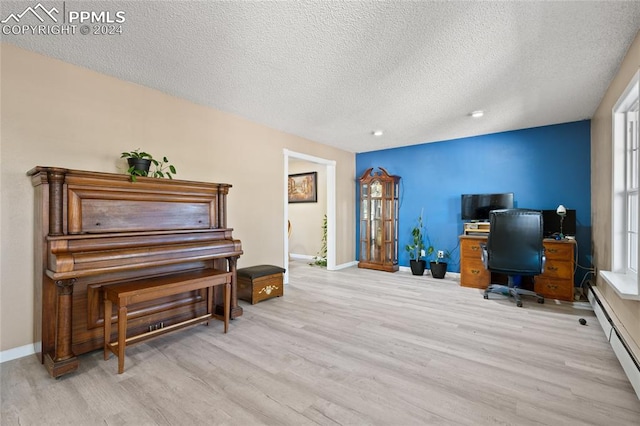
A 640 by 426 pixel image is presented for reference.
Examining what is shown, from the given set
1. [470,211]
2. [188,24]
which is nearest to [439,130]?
[470,211]

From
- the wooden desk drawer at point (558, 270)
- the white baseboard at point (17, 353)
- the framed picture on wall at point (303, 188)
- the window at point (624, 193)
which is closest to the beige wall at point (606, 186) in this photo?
the window at point (624, 193)

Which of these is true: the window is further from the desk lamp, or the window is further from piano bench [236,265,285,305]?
piano bench [236,265,285,305]

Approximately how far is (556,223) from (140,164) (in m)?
5.15

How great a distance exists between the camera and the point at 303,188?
279 inches

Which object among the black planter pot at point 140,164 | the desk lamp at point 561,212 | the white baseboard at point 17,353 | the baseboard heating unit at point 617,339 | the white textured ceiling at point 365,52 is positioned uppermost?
the white textured ceiling at point 365,52

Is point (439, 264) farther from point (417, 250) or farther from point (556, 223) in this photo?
point (556, 223)

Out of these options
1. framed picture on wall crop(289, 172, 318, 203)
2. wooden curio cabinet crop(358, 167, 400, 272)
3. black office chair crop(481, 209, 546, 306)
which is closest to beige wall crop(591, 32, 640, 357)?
black office chair crop(481, 209, 546, 306)

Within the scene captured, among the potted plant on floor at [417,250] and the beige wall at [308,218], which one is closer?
the potted plant on floor at [417,250]

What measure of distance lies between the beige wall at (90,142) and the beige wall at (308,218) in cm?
266

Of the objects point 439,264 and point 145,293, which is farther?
point 439,264

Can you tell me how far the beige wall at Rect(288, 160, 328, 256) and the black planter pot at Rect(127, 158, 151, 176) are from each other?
435cm

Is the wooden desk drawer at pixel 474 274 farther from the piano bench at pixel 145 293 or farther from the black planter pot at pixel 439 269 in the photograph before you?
the piano bench at pixel 145 293

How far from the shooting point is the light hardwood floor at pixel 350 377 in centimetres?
161

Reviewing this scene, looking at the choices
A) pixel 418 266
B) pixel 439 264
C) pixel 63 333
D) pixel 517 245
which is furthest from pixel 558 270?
pixel 63 333
